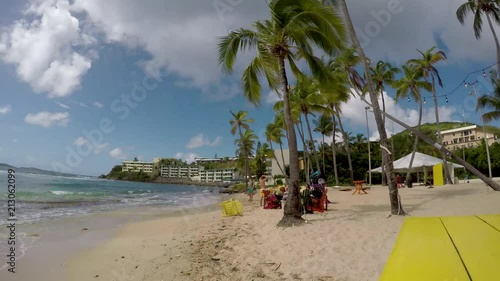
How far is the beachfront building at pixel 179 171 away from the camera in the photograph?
136m

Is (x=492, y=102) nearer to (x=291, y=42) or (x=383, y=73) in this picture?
(x=383, y=73)

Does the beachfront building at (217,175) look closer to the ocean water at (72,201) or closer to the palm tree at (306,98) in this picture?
the ocean water at (72,201)

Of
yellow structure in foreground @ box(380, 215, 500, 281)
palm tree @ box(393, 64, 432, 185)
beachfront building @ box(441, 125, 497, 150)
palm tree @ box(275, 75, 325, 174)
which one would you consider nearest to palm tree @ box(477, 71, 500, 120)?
palm tree @ box(393, 64, 432, 185)

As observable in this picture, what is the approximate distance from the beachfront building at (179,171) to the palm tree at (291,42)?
12747cm

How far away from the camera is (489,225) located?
4.68ft

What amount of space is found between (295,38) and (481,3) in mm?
14044

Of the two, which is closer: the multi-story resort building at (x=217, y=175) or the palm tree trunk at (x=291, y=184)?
the palm tree trunk at (x=291, y=184)

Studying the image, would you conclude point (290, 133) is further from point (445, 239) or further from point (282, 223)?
point (445, 239)

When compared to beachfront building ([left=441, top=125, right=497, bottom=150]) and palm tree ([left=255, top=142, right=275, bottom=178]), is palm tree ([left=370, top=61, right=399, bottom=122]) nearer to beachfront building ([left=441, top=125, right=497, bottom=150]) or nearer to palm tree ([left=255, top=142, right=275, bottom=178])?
palm tree ([left=255, top=142, right=275, bottom=178])

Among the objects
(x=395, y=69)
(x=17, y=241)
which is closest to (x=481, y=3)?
(x=395, y=69)

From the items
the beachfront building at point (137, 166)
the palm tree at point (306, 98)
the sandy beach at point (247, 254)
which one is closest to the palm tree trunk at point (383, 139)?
the sandy beach at point (247, 254)

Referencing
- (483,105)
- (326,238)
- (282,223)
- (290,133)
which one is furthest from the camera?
(483,105)

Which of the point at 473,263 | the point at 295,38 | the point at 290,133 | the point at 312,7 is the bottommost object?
the point at 473,263

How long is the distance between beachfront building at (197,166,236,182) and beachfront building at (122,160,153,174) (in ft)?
149
